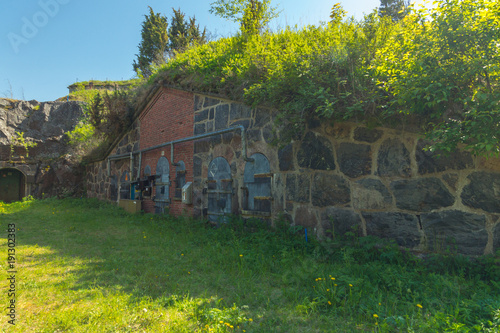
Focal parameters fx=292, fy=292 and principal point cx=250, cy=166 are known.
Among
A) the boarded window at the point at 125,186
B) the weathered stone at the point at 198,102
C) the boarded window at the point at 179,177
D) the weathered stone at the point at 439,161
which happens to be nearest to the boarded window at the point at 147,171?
the boarded window at the point at 125,186

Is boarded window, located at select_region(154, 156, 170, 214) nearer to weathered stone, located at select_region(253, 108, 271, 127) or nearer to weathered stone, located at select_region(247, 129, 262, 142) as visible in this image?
weathered stone, located at select_region(247, 129, 262, 142)

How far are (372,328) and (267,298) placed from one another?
1250 millimetres

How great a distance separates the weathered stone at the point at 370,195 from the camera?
4938 millimetres

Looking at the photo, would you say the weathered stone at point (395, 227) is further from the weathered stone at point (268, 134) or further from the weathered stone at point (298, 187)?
the weathered stone at point (268, 134)

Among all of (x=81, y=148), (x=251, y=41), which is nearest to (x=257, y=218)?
(x=251, y=41)

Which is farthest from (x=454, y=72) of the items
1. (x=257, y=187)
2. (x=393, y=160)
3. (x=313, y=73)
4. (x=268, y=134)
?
(x=257, y=187)

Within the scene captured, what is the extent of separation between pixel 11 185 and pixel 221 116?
16556 mm

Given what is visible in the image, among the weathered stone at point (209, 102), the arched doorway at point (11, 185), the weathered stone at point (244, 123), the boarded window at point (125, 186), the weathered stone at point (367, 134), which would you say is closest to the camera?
the weathered stone at point (367, 134)

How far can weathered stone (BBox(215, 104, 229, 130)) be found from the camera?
7860 millimetres

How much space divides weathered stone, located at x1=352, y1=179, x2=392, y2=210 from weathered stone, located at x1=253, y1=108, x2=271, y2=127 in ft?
8.28

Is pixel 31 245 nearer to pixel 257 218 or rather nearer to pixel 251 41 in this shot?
pixel 257 218

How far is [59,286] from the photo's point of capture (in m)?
3.99

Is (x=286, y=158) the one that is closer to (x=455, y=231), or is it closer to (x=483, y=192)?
(x=455, y=231)

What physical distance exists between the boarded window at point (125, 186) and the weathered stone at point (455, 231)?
1105 cm
